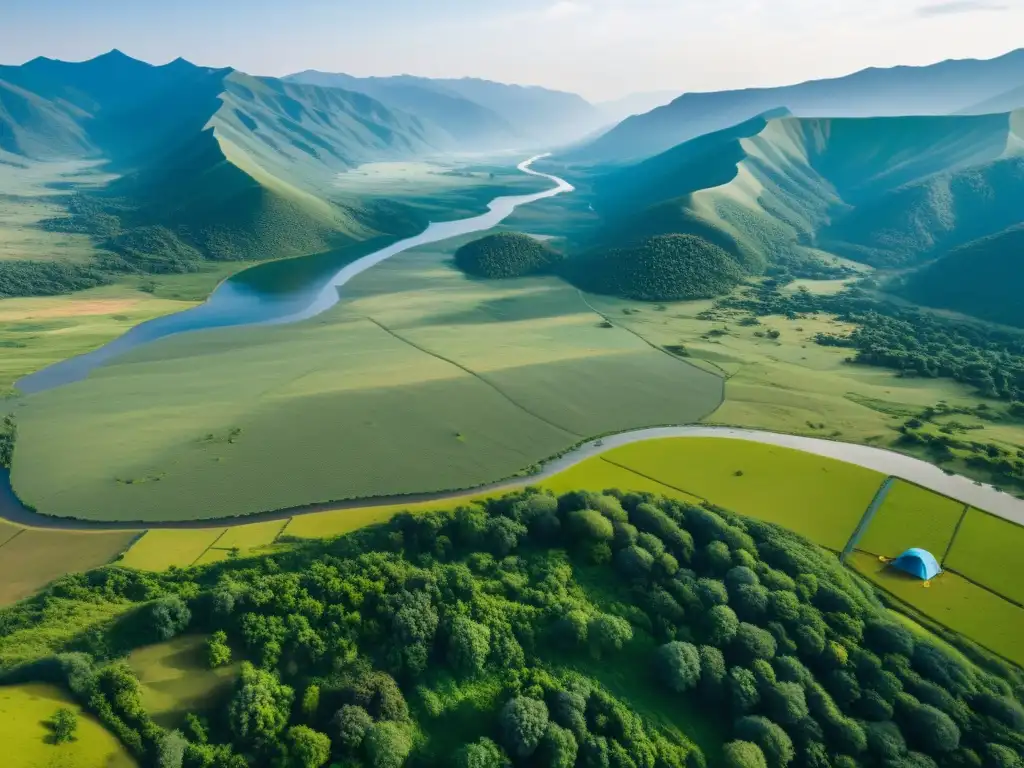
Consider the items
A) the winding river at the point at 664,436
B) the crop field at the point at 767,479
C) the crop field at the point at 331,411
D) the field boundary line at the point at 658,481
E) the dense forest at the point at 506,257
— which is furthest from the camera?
the dense forest at the point at 506,257

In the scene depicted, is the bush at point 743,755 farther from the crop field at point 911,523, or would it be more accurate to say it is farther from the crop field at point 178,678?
the crop field at point 178,678

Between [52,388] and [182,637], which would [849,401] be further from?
[52,388]

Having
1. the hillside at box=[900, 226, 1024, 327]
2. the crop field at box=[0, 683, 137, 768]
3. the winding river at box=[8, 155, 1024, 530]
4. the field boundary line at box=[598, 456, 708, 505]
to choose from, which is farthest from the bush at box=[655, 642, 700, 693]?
the hillside at box=[900, 226, 1024, 327]

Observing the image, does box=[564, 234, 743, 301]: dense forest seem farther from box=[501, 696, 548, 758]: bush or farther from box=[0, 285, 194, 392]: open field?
box=[501, 696, 548, 758]: bush

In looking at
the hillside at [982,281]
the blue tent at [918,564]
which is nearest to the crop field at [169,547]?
the blue tent at [918,564]

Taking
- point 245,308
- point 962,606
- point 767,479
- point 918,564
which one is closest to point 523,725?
point 918,564

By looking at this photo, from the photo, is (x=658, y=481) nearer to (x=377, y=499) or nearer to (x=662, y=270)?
(x=377, y=499)

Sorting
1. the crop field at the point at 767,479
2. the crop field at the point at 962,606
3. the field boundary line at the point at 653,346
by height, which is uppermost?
the field boundary line at the point at 653,346
